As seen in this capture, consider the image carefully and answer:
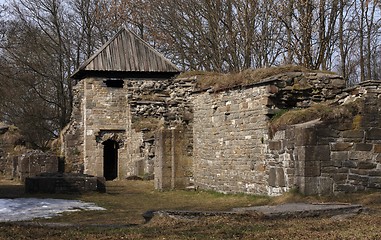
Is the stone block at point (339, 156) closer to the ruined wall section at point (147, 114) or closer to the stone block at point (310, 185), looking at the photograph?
the stone block at point (310, 185)

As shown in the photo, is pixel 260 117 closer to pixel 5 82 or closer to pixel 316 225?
pixel 316 225

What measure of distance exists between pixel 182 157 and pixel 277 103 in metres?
5.18

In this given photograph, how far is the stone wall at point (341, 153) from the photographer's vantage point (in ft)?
45.1

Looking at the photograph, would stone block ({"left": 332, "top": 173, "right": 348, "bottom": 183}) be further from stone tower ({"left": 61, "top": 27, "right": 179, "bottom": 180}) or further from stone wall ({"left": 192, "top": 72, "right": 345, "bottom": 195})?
stone tower ({"left": 61, "top": 27, "right": 179, "bottom": 180})

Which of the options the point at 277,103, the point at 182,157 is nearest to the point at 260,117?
the point at 277,103

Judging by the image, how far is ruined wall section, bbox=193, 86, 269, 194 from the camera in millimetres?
16359

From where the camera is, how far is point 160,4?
3419cm

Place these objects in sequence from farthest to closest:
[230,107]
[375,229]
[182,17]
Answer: [182,17], [230,107], [375,229]

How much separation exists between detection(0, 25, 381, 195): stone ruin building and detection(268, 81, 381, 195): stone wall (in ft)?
0.07

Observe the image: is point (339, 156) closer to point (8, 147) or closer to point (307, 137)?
point (307, 137)

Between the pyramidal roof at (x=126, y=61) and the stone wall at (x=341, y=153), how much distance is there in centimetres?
1627

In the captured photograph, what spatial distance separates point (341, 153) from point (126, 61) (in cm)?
1732

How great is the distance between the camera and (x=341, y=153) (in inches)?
544

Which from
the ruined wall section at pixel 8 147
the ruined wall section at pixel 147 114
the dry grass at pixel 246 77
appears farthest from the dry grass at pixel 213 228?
the ruined wall section at pixel 8 147
